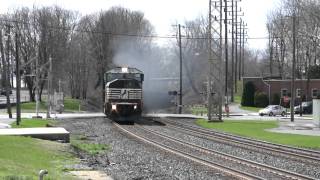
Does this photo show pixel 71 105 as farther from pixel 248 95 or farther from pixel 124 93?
pixel 124 93

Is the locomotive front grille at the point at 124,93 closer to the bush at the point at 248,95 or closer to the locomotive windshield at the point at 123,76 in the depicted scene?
the locomotive windshield at the point at 123,76

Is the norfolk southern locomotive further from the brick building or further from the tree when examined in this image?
the tree

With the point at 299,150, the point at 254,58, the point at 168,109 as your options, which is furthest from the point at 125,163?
the point at 254,58

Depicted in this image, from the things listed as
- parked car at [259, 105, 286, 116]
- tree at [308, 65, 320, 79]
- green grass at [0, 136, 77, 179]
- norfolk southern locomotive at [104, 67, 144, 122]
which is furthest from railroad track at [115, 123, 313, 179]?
tree at [308, 65, 320, 79]

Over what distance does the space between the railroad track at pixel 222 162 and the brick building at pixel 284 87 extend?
218 feet

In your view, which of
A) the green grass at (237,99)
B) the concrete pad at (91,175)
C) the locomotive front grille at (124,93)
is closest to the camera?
the concrete pad at (91,175)

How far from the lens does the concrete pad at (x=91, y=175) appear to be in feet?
51.0

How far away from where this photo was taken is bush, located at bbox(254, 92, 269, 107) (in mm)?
97188

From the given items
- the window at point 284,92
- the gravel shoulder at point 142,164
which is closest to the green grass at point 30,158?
the gravel shoulder at point 142,164

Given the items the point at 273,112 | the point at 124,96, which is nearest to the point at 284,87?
the point at 273,112

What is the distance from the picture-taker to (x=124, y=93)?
45219 mm

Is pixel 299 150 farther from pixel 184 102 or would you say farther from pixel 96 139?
pixel 184 102

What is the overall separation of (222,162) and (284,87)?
7746 centimetres

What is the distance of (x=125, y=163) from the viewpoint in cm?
2077
